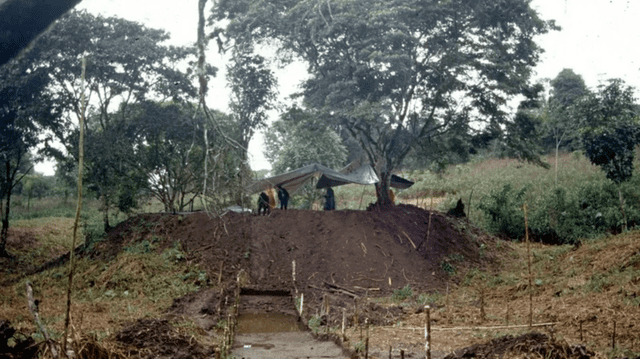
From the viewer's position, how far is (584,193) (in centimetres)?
1836

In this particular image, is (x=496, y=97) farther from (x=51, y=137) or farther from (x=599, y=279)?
(x=51, y=137)

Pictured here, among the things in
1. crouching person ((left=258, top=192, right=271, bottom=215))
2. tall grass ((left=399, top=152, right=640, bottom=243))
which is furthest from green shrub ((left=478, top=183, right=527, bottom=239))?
crouching person ((left=258, top=192, right=271, bottom=215))

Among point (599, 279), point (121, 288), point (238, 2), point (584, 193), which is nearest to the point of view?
point (599, 279)

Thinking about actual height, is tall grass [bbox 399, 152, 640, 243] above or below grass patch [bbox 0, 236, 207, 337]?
above

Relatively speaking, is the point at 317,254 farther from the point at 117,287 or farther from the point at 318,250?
the point at 117,287

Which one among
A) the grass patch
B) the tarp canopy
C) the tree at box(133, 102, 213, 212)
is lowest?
the grass patch

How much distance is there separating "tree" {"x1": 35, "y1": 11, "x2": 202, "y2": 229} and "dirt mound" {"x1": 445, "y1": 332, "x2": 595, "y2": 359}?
38.0ft

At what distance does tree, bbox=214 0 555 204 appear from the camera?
48.3ft

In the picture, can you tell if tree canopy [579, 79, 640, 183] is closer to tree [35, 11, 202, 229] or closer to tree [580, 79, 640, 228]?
tree [580, 79, 640, 228]

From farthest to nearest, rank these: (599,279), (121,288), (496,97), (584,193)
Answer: (584,193) < (496,97) < (121,288) < (599,279)

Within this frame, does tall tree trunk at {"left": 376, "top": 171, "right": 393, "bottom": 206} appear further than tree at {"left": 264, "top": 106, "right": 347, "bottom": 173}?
Yes

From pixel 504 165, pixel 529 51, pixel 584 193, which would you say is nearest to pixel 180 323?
pixel 529 51

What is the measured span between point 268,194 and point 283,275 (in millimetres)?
4362

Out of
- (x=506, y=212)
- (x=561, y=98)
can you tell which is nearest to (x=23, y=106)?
(x=506, y=212)
